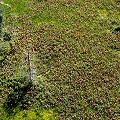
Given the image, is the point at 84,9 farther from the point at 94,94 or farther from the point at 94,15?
the point at 94,94

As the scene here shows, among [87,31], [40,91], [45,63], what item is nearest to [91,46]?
[87,31]

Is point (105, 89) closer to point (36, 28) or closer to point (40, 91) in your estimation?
point (40, 91)

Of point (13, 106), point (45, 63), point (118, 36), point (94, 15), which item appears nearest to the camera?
point (13, 106)

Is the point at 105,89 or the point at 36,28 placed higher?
the point at 36,28

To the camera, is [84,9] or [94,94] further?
[84,9]

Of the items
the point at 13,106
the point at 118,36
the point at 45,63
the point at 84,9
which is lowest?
the point at 13,106

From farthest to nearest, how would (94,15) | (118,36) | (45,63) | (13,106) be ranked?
(94,15)
(118,36)
(45,63)
(13,106)

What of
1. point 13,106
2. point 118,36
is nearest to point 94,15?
point 118,36
